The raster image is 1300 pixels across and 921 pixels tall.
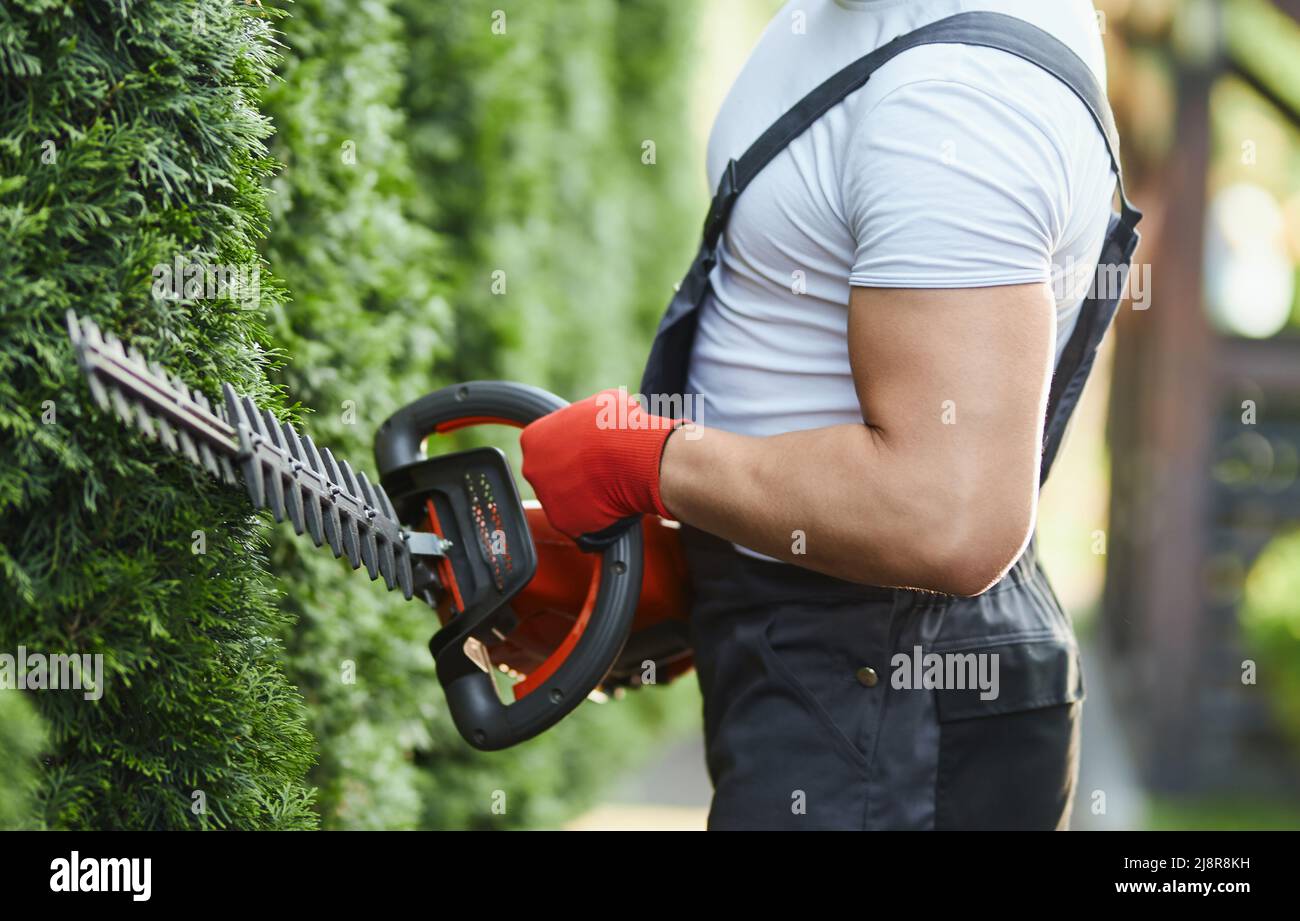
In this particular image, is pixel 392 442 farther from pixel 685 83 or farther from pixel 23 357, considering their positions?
pixel 685 83

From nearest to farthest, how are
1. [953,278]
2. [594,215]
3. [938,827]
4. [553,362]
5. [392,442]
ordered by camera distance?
[953,278] → [938,827] → [392,442] → [553,362] → [594,215]

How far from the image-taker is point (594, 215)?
17.7 feet

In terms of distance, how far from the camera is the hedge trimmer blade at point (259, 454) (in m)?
1.37

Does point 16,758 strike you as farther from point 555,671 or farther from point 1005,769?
point 1005,769

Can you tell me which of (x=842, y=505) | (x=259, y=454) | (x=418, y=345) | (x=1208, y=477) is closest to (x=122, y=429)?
(x=259, y=454)

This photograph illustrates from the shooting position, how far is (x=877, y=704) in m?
1.79

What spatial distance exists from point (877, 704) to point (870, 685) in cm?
3

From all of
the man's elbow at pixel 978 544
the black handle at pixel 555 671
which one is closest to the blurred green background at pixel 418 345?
the black handle at pixel 555 671

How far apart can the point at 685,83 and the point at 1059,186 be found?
5728mm

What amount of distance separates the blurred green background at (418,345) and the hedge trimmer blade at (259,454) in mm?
80

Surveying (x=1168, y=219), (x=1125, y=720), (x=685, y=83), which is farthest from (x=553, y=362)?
(x=1125, y=720)

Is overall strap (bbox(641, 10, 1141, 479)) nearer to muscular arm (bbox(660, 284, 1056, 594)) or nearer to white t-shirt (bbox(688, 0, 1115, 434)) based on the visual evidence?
white t-shirt (bbox(688, 0, 1115, 434))

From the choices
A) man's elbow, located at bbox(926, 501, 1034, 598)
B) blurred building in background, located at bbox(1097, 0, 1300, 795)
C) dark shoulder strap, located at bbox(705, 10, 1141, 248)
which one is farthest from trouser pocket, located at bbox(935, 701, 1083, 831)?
blurred building in background, located at bbox(1097, 0, 1300, 795)

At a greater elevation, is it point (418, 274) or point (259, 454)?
point (418, 274)
